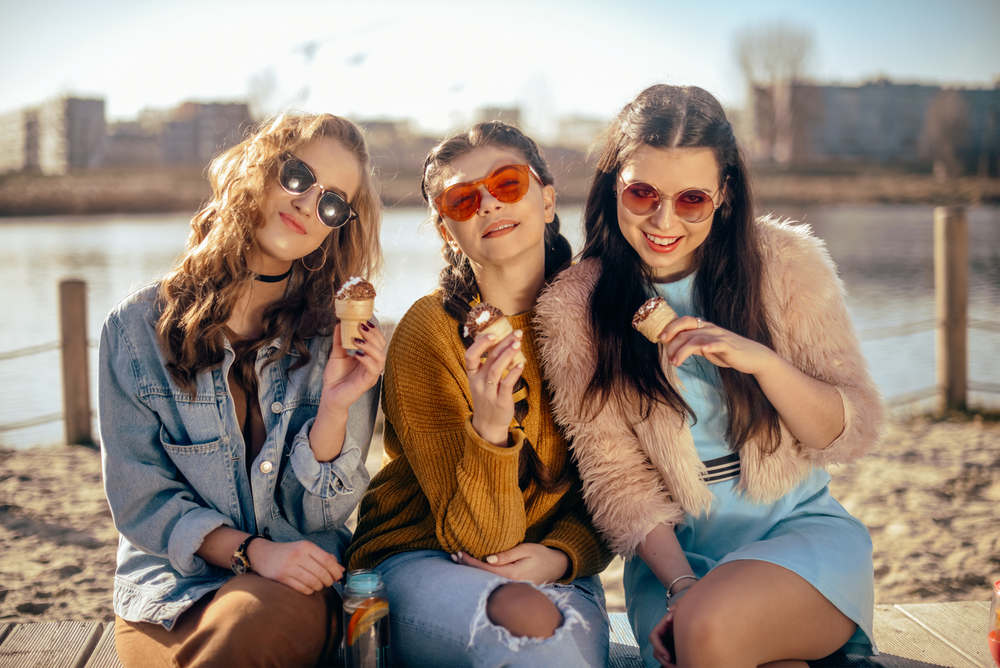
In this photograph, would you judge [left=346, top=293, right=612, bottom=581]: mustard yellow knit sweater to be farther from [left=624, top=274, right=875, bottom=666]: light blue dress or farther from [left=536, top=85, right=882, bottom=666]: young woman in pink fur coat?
[left=624, top=274, right=875, bottom=666]: light blue dress

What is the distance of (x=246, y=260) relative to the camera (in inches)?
109

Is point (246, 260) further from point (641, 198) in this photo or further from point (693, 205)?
point (693, 205)

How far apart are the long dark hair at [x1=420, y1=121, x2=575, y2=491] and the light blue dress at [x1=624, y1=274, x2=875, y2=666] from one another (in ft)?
1.39

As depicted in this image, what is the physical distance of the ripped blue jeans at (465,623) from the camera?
86.1 inches

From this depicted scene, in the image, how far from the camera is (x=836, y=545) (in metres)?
Result: 2.43

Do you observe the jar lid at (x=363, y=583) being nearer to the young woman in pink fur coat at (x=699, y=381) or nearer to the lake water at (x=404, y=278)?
the young woman in pink fur coat at (x=699, y=381)

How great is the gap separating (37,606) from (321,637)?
239cm

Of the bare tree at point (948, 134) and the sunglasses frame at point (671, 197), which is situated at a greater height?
the bare tree at point (948, 134)

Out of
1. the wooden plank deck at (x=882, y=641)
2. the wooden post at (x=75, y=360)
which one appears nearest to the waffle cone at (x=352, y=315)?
the wooden plank deck at (x=882, y=641)

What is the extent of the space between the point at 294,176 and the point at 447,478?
107cm

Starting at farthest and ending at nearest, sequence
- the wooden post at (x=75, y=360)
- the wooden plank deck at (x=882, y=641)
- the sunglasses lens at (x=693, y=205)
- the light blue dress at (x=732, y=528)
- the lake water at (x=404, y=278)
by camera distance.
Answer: the lake water at (x=404, y=278)
the wooden post at (x=75, y=360)
the wooden plank deck at (x=882, y=641)
the sunglasses lens at (x=693, y=205)
the light blue dress at (x=732, y=528)

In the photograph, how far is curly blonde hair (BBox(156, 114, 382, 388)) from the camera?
8.61ft

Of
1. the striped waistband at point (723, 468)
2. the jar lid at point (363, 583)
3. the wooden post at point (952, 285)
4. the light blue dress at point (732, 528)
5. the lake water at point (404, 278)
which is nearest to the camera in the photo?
the jar lid at point (363, 583)

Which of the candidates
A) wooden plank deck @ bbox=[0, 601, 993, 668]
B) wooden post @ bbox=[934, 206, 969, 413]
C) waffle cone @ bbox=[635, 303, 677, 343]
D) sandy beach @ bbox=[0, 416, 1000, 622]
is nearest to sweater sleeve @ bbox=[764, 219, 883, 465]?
waffle cone @ bbox=[635, 303, 677, 343]
